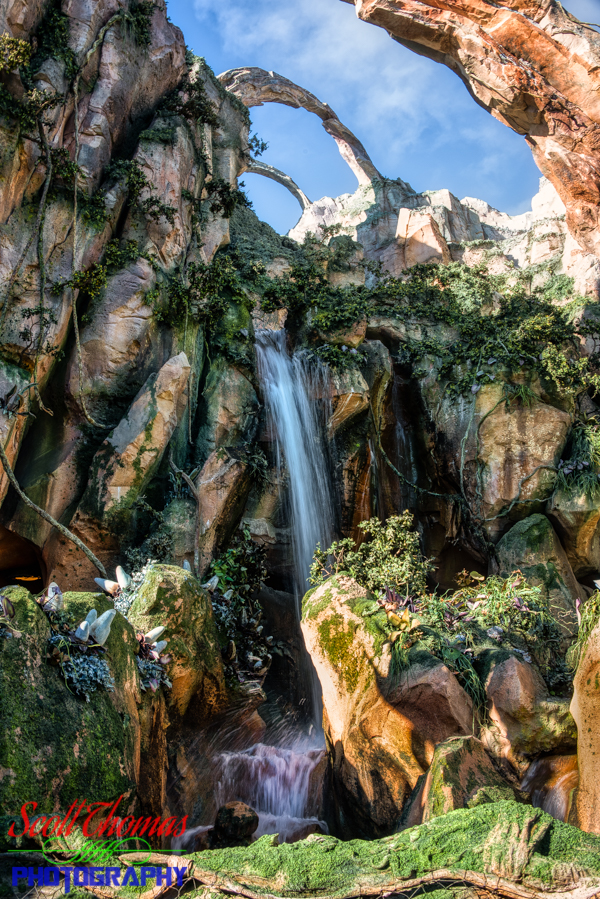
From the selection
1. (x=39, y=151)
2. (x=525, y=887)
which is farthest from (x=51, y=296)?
(x=525, y=887)

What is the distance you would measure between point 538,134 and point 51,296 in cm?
1381

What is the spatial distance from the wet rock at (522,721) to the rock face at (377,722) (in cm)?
39

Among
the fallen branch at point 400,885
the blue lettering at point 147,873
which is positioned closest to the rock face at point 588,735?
the fallen branch at point 400,885

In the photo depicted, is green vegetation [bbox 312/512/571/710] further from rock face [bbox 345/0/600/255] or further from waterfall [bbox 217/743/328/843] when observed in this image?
rock face [bbox 345/0/600/255]

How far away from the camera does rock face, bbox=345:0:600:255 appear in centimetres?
1573

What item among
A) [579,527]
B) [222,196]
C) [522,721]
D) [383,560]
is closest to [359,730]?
[522,721]

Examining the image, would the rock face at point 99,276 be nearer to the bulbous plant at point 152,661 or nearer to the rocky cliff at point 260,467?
the rocky cliff at point 260,467

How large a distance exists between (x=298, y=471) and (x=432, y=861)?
8731 millimetres

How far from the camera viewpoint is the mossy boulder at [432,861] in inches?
123

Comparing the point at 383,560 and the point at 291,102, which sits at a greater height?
the point at 291,102

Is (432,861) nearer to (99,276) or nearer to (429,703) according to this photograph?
(429,703)

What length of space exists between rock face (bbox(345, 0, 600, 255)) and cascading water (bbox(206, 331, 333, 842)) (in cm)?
909

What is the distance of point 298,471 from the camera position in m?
11.8

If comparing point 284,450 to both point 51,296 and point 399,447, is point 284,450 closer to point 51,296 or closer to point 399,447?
point 399,447
